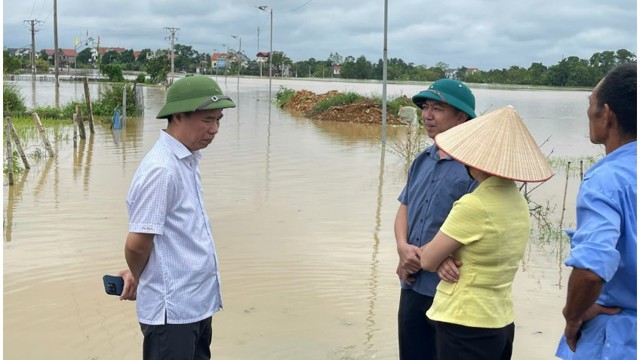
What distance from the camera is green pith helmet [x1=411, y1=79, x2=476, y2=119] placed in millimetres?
3072

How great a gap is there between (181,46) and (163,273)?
4262 inches

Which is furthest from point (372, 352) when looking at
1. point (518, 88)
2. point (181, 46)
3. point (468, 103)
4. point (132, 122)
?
point (181, 46)

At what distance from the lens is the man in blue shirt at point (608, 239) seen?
6.29 ft

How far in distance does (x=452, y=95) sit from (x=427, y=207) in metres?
0.53

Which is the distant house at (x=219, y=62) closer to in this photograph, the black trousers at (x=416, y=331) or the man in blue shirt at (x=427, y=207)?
the man in blue shirt at (x=427, y=207)

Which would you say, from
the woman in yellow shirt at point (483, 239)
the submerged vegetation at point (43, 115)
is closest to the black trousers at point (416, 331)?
the woman in yellow shirt at point (483, 239)

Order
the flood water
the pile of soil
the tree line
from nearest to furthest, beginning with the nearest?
the flood water
the pile of soil
the tree line

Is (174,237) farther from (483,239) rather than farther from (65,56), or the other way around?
(65,56)

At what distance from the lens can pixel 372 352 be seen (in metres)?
4.50

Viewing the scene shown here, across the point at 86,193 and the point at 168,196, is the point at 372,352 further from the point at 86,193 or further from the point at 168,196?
the point at 86,193

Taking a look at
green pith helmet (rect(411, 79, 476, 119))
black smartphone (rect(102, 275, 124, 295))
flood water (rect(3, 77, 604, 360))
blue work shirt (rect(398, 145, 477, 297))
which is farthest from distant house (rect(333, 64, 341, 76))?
black smartphone (rect(102, 275, 124, 295))

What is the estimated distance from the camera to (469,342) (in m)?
2.51

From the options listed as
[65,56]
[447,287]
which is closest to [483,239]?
[447,287]

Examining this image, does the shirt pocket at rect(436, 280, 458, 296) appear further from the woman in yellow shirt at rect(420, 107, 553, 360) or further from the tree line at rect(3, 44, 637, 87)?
the tree line at rect(3, 44, 637, 87)
